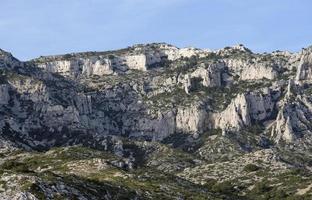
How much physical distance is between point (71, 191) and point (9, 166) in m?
39.0

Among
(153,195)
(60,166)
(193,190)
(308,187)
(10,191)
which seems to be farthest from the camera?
(308,187)

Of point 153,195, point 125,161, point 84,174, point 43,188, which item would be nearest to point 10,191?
point 43,188

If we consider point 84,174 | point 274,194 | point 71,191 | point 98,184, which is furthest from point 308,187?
point 71,191

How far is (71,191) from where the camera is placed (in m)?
99.0

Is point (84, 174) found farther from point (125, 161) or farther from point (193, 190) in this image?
point (125, 161)

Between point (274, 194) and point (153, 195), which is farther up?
point (153, 195)

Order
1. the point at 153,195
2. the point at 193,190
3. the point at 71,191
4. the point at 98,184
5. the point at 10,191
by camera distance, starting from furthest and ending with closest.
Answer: the point at 193,190, the point at 153,195, the point at 98,184, the point at 71,191, the point at 10,191

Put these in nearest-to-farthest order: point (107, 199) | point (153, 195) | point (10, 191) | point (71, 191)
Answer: point (10, 191)
point (71, 191)
point (107, 199)
point (153, 195)

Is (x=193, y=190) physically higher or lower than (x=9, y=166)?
lower

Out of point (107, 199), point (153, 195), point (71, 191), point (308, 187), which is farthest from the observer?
point (308, 187)

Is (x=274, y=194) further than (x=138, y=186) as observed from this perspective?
Yes

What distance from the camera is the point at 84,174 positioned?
152m

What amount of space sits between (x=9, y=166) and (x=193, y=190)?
40.9m

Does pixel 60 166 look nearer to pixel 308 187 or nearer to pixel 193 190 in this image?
pixel 193 190
